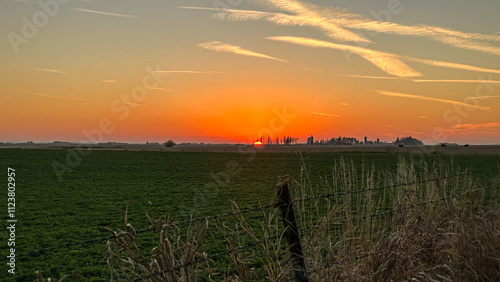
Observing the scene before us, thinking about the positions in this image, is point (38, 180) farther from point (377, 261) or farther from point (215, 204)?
point (377, 261)

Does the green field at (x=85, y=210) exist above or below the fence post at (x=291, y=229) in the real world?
below

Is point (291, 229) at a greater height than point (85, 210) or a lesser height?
greater

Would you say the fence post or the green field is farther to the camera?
the green field

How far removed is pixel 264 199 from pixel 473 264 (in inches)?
552

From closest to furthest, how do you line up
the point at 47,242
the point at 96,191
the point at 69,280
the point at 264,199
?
the point at 69,280 < the point at 47,242 < the point at 264,199 < the point at 96,191

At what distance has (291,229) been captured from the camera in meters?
4.05

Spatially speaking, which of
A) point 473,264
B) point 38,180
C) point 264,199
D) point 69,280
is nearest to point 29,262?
point 69,280

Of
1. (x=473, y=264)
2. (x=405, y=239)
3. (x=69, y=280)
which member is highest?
(x=405, y=239)

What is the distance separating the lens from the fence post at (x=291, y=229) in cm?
400

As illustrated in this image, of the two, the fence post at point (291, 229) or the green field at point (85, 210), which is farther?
the green field at point (85, 210)

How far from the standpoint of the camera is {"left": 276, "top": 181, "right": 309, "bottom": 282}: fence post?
400 cm

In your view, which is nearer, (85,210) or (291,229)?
(291,229)

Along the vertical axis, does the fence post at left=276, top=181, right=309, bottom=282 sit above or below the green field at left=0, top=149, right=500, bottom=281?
above

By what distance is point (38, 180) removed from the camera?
28.3 m
